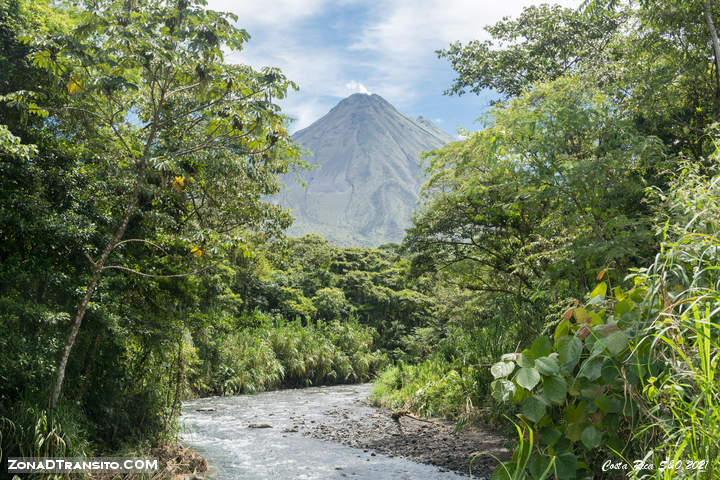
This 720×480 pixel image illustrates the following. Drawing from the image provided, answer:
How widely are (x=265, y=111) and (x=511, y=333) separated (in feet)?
19.7

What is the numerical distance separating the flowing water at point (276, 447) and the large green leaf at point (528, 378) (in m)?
5.52

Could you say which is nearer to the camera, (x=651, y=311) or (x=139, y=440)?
(x=651, y=311)

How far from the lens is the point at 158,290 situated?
6715mm

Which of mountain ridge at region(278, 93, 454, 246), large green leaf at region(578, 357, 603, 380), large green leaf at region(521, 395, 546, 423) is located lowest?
large green leaf at region(521, 395, 546, 423)

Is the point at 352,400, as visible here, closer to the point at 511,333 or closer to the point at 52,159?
the point at 511,333

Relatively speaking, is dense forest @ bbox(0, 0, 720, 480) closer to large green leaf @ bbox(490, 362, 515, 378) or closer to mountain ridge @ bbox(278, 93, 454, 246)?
large green leaf @ bbox(490, 362, 515, 378)

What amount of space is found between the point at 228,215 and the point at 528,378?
25.8 feet

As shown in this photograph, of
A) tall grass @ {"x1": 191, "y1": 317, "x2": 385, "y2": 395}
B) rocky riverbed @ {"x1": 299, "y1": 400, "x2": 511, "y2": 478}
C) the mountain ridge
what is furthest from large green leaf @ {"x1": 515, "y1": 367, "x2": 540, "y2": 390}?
the mountain ridge

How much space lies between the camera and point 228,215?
8.69 m

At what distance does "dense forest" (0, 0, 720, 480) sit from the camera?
68.4 inches

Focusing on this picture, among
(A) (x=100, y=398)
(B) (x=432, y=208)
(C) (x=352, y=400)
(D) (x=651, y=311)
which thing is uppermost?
(B) (x=432, y=208)

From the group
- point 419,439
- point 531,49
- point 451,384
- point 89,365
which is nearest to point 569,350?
point 89,365

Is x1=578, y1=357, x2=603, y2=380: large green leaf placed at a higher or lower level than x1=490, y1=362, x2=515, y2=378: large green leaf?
lower

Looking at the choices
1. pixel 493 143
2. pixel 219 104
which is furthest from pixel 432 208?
pixel 219 104
